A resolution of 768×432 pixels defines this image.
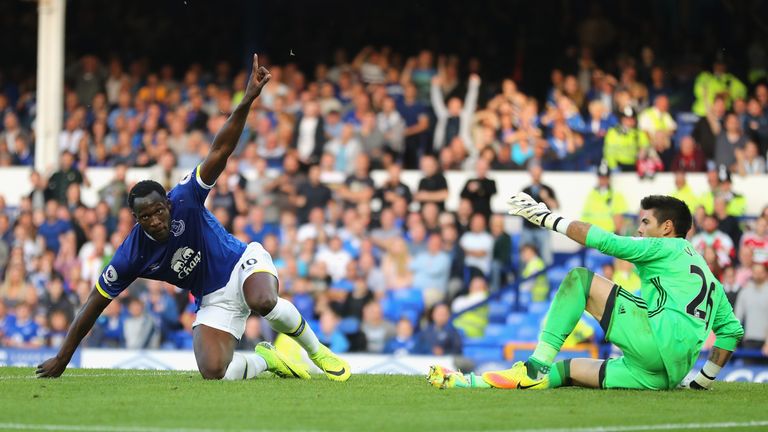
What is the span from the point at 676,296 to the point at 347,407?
232 centimetres

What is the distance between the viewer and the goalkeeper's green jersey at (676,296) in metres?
8.37

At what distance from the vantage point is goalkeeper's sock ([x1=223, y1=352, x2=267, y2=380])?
377 inches

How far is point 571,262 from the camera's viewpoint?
16828 mm

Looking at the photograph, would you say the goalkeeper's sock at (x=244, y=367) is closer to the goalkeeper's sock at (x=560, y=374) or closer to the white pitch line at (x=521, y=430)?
the goalkeeper's sock at (x=560, y=374)

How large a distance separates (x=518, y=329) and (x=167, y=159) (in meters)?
6.19

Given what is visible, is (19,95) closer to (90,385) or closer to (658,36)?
(658,36)

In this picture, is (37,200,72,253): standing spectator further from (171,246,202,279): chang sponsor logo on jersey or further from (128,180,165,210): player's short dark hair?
(128,180,165,210): player's short dark hair

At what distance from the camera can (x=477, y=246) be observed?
669 inches

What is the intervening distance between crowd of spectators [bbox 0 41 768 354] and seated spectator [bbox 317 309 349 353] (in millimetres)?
28

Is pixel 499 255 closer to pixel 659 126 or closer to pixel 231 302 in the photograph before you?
pixel 659 126

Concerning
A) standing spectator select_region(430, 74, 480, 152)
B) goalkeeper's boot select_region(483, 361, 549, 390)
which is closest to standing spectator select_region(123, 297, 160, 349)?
standing spectator select_region(430, 74, 480, 152)

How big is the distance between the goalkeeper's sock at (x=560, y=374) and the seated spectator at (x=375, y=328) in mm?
7433

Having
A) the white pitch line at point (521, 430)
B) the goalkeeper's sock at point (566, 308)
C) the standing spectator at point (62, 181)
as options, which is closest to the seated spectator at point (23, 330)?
the standing spectator at point (62, 181)

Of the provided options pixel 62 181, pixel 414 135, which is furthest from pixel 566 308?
pixel 62 181
